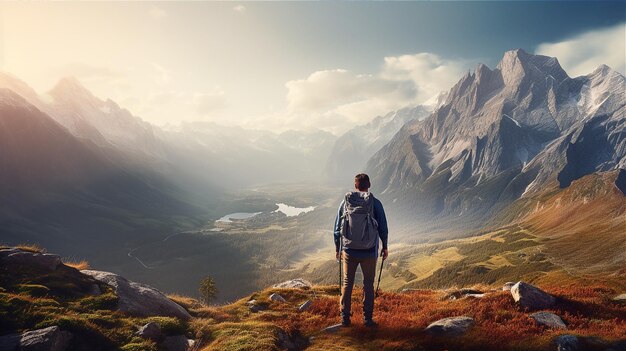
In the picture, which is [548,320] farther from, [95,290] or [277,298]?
[95,290]

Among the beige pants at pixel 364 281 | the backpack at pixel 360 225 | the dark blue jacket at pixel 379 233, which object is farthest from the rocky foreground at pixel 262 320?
the backpack at pixel 360 225

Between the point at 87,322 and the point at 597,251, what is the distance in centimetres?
24293

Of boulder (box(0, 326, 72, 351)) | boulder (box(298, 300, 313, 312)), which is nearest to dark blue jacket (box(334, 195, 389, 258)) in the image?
boulder (box(298, 300, 313, 312))

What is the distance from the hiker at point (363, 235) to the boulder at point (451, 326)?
8.42ft

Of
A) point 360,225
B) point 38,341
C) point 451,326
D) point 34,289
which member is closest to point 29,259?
point 34,289

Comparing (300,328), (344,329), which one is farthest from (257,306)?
(344,329)

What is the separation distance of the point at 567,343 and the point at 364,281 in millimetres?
7781

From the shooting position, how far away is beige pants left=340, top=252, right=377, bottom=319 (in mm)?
16109

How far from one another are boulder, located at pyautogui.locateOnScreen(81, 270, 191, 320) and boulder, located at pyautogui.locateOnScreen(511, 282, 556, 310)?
1752 centimetres

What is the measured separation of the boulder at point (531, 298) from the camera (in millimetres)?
18367

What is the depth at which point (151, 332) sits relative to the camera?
15789 millimetres

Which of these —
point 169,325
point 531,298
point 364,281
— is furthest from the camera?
point 531,298

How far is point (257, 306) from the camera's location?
909 inches

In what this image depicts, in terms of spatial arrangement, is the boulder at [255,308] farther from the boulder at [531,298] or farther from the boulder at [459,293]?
the boulder at [531,298]
